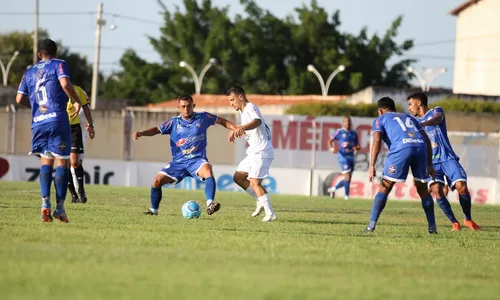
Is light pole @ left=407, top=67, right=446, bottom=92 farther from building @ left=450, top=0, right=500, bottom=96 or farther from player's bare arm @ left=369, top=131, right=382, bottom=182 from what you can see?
player's bare arm @ left=369, top=131, right=382, bottom=182

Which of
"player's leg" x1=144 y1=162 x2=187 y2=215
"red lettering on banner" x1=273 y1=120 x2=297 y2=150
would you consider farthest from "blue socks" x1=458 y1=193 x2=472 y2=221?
"red lettering on banner" x1=273 y1=120 x2=297 y2=150

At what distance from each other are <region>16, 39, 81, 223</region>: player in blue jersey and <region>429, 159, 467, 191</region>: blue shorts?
17.5 ft

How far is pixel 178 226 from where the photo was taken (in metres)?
12.6

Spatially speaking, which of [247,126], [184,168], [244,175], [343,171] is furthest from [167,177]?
[343,171]

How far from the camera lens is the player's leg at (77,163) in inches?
692

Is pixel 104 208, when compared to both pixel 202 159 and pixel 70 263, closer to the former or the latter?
pixel 202 159

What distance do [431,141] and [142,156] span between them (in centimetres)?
2049

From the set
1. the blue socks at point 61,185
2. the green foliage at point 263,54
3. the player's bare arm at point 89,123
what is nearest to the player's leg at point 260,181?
the player's bare arm at point 89,123

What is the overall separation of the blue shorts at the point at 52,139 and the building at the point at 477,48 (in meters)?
57.4

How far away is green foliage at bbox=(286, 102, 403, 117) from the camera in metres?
47.8

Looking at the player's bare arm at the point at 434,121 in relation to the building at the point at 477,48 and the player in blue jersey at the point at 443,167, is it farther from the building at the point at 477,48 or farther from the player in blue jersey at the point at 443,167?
the building at the point at 477,48

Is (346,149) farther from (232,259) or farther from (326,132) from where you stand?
(232,259)

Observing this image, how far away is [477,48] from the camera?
6981 cm

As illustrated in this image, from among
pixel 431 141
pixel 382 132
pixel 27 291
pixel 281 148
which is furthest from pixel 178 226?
pixel 281 148
